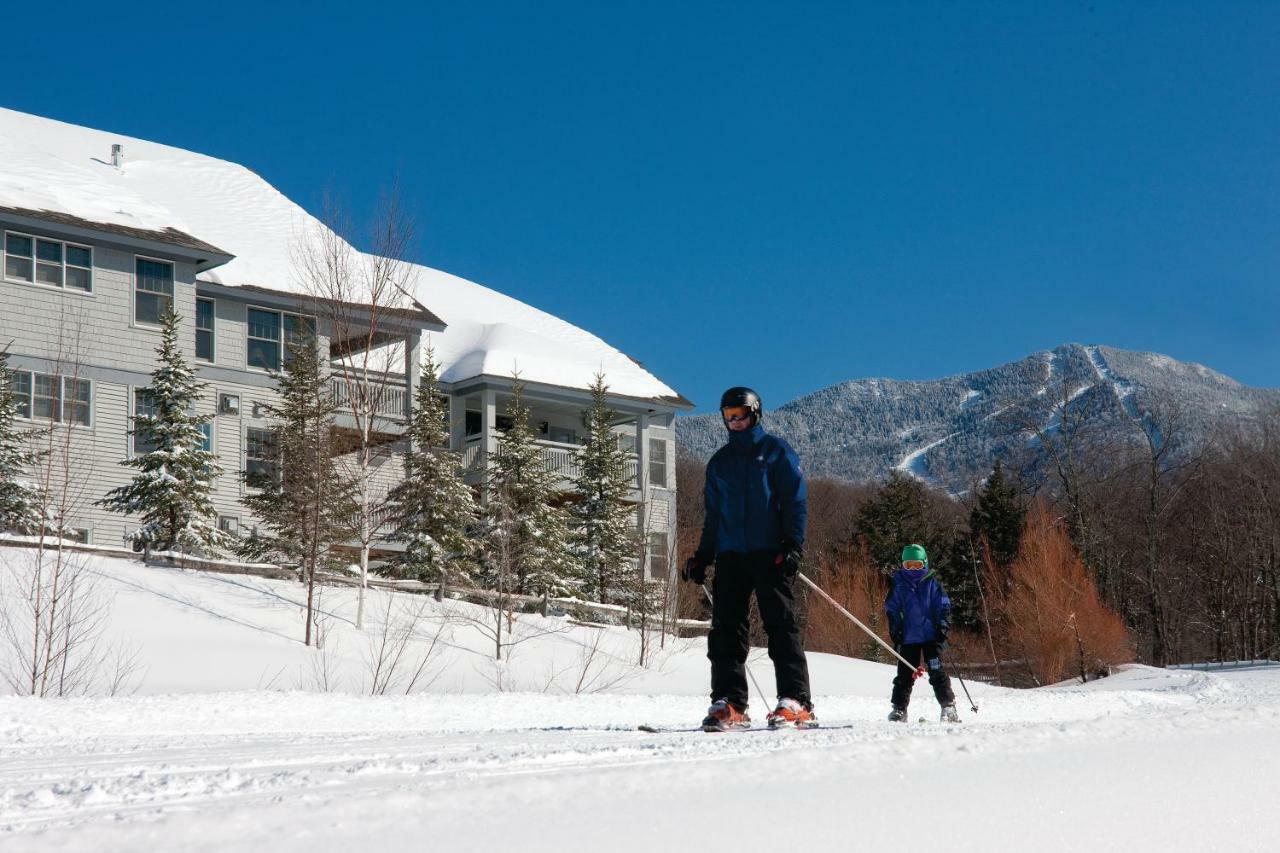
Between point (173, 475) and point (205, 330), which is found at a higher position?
point (205, 330)

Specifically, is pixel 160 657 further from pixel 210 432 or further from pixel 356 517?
pixel 210 432

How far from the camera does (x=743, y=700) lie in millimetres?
8039

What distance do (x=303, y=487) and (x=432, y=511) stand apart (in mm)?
5842

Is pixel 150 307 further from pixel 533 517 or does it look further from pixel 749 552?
pixel 749 552

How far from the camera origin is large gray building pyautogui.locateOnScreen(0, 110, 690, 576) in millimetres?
28406

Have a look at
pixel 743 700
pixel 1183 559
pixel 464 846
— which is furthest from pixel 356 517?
pixel 1183 559

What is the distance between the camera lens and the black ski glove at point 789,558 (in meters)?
7.75

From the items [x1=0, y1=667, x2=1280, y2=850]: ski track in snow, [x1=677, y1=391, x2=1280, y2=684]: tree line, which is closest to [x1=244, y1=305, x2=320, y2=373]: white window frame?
[x1=677, y1=391, x2=1280, y2=684]: tree line

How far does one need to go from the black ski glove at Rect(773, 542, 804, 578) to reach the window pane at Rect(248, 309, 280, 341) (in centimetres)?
2722

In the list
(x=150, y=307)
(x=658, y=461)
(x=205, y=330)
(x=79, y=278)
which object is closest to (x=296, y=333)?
(x=205, y=330)

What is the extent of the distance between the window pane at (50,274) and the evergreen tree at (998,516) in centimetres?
3526

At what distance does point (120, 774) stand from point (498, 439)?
2954 centimetres

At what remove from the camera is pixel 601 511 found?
35094mm

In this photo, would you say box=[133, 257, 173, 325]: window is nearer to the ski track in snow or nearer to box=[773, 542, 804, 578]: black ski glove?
the ski track in snow
